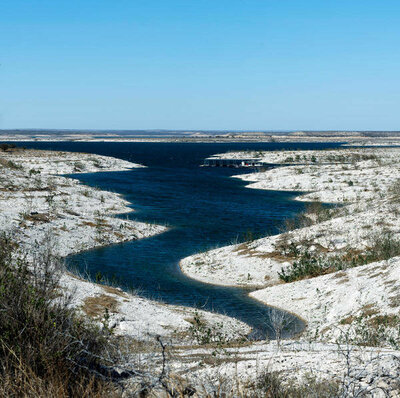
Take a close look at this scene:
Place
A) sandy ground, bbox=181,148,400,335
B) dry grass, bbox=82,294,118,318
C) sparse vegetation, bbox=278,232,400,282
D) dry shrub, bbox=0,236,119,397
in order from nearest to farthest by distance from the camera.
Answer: dry shrub, bbox=0,236,119,397 → dry grass, bbox=82,294,118,318 → sandy ground, bbox=181,148,400,335 → sparse vegetation, bbox=278,232,400,282

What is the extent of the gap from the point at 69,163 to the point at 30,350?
7776cm

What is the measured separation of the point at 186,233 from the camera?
35188 mm

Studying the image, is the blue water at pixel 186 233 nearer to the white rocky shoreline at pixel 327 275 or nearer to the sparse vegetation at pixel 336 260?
the white rocky shoreline at pixel 327 275

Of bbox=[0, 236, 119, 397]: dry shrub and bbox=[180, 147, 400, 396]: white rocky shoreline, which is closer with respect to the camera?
bbox=[0, 236, 119, 397]: dry shrub

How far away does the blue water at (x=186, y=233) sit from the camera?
2178 centimetres

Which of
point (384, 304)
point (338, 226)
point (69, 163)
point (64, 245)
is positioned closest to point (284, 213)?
point (338, 226)

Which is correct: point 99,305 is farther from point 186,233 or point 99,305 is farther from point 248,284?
point 186,233

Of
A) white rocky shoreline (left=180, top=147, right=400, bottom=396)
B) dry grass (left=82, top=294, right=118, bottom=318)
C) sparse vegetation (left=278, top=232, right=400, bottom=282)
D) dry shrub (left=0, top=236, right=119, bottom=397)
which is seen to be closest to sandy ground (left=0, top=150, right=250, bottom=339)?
dry grass (left=82, top=294, right=118, bottom=318)

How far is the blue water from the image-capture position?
858 inches

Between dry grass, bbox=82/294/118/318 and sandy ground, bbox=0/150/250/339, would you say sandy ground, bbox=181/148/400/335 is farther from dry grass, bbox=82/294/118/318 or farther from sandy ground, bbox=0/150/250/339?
dry grass, bbox=82/294/118/318

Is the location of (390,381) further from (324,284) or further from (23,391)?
(324,284)

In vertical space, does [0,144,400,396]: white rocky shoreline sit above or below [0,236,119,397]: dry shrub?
below

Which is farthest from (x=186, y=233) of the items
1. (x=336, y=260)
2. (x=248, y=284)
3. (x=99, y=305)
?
(x=99, y=305)

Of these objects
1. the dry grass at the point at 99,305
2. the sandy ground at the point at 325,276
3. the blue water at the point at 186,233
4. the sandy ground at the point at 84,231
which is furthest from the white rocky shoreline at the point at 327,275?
the dry grass at the point at 99,305
